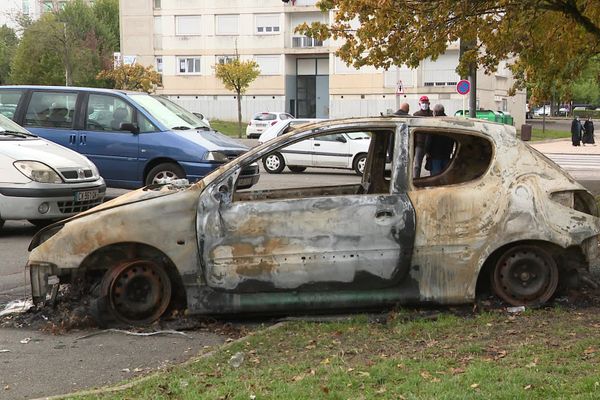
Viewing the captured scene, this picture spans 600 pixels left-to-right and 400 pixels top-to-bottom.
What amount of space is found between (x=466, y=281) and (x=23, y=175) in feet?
19.5

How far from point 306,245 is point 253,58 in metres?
56.6

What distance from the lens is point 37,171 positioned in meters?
9.14

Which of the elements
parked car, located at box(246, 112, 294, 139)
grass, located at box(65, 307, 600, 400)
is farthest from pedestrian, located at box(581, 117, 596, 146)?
grass, located at box(65, 307, 600, 400)

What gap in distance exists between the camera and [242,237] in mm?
5703

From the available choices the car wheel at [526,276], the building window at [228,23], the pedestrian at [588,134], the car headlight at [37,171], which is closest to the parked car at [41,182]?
the car headlight at [37,171]

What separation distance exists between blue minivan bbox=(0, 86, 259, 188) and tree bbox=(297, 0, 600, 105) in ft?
9.00

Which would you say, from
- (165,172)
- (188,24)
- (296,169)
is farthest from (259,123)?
(165,172)

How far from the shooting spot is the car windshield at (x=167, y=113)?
11820 mm

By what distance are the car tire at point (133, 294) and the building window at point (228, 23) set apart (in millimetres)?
57108

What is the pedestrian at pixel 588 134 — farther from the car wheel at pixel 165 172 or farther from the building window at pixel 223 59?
the building window at pixel 223 59

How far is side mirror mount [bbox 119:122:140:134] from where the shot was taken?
1155 cm

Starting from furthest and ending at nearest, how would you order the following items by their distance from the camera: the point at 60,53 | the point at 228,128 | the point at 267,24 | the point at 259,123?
the point at 267,24 → the point at 60,53 → the point at 228,128 → the point at 259,123

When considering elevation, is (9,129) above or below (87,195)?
above

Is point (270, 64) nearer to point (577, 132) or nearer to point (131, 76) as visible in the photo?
point (131, 76)
